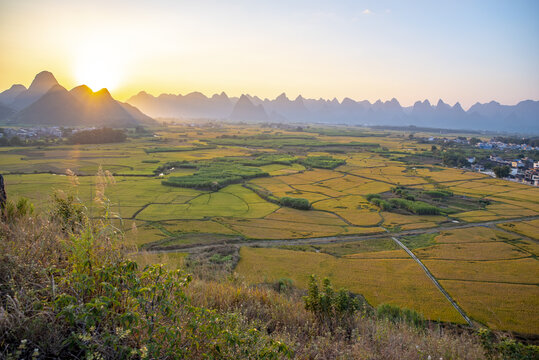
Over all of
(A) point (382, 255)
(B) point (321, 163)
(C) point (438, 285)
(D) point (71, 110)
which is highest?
(D) point (71, 110)

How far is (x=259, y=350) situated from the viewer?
4.56 metres

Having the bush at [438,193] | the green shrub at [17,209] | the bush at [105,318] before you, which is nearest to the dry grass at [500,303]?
the bush at [105,318]

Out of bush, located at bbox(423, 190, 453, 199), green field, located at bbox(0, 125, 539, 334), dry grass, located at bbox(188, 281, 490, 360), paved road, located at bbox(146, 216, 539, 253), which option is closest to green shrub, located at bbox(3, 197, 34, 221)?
green field, located at bbox(0, 125, 539, 334)

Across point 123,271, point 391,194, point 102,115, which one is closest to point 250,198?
point 391,194

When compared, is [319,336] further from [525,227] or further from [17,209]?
[525,227]

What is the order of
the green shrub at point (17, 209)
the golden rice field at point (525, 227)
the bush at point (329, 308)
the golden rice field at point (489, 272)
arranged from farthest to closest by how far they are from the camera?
1. the golden rice field at point (525, 227)
2. the golden rice field at point (489, 272)
3. the green shrub at point (17, 209)
4. the bush at point (329, 308)

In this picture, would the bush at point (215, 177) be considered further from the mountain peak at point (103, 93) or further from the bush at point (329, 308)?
the mountain peak at point (103, 93)

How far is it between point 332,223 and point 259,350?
A: 29.6 m

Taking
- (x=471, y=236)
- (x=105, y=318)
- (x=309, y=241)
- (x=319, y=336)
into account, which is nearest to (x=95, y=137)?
(x=309, y=241)

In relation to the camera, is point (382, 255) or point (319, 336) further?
point (382, 255)

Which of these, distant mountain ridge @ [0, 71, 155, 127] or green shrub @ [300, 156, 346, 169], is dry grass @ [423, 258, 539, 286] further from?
distant mountain ridge @ [0, 71, 155, 127]

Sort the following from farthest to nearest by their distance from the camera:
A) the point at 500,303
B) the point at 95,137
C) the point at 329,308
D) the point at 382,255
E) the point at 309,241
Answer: the point at 95,137, the point at 309,241, the point at 382,255, the point at 500,303, the point at 329,308

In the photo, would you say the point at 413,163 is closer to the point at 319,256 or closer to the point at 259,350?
the point at 319,256

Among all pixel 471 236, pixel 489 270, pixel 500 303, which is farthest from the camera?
pixel 471 236
